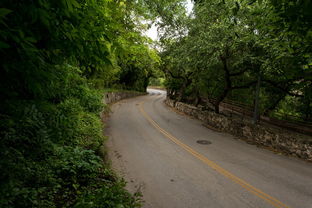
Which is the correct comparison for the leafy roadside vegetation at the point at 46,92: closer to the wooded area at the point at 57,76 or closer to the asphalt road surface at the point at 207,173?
the wooded area at the point at 57,76

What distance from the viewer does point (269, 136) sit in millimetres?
10570

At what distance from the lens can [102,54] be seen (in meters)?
2.92

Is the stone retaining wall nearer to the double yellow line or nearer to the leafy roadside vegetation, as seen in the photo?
the double yellow line

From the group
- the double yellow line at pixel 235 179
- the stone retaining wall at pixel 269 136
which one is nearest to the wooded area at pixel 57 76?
the double yellow line at pixel 235 179

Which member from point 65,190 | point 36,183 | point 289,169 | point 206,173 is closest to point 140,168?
point 206,173

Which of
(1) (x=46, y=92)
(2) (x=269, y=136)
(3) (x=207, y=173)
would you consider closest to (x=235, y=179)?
(3) (x=207, y=173)

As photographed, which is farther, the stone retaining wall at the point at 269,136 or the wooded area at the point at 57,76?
the stone retaining wall at the point at 269,136

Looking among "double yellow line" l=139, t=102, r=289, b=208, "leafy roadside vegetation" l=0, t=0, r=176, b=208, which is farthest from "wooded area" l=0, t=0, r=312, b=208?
"double yellow line" l=139, t=102, r=289, b=208

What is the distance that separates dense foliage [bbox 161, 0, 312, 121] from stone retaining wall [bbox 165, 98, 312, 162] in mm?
2362

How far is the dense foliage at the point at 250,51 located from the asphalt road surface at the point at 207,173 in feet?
11.3

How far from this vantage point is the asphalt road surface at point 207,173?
5492mm

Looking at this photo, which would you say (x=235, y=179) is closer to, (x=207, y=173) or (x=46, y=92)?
(x=207, y=173)

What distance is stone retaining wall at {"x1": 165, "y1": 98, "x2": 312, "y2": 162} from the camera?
360 inches

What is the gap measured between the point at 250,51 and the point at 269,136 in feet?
17.8
